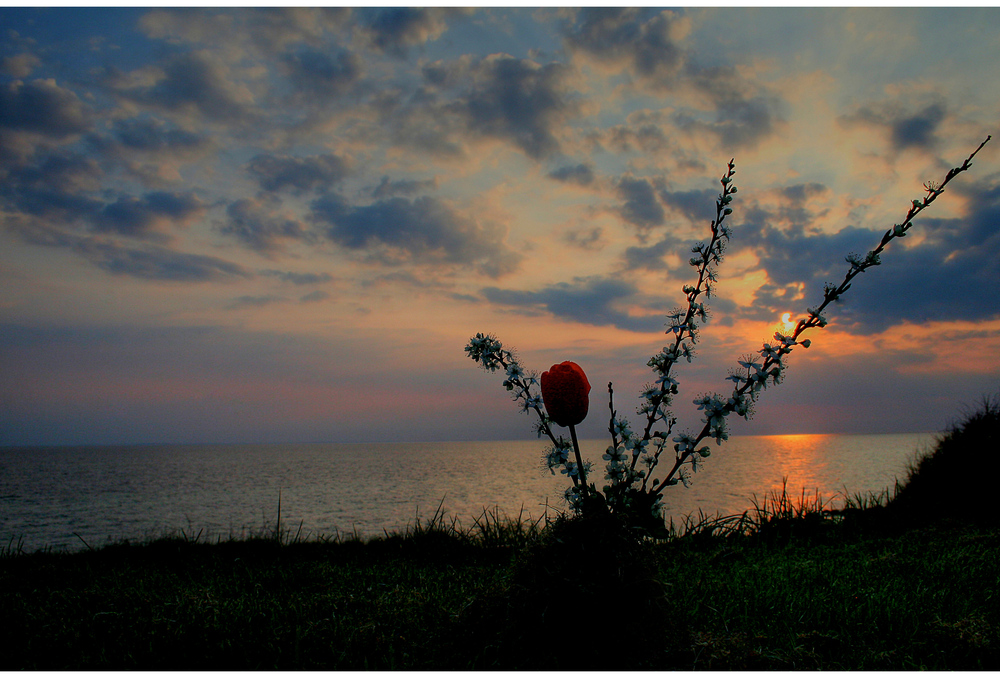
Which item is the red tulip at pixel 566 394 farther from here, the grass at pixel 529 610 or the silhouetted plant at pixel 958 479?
the silhouetted plant at pixel 958 479

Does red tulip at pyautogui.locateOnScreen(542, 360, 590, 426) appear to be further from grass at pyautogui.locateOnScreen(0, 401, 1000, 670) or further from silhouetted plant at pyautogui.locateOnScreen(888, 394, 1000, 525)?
silhouetted plant at pyautogui.locateOnScreen(888, 394, 1000, 525)

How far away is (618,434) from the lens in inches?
117

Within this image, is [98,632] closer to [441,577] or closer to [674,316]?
[441,577]

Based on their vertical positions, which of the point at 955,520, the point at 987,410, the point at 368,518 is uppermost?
the point at 987,410

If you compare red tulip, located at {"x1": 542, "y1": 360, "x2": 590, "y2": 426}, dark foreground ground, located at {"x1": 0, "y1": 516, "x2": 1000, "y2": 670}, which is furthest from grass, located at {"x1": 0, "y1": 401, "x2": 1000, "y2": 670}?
red tulip, located at {"x1": 542, "y1": 360, "x2": 590, "y2": 426}

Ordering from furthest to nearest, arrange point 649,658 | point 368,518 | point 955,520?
point 368,518
point 955,520
point 649,658

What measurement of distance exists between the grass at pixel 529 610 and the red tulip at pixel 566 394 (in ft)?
1.87

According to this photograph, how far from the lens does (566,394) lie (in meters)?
2.70

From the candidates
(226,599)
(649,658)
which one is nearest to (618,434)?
(649,658)

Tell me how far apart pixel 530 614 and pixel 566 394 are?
116cm

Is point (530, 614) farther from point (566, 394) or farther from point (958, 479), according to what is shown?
point (958, 479)

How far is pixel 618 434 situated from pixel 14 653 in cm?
330

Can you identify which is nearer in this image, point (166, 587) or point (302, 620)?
point (302, 620)

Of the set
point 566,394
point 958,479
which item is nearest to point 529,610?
point 566,394
